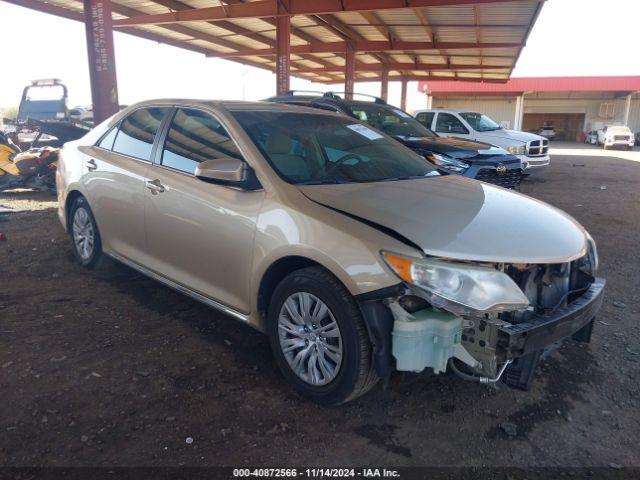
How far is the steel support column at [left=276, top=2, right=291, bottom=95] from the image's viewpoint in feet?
45.2

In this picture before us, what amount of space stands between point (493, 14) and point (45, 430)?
1403cm

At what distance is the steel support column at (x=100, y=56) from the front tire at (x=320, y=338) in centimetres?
793

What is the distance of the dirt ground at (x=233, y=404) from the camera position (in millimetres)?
2441

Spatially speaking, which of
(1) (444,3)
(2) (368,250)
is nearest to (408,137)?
(1) (444,3)

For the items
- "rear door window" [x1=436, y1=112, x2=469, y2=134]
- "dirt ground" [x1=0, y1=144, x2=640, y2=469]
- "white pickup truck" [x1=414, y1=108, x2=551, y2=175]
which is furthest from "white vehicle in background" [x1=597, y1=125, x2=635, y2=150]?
"dirt ground" [x1=0, y1=144, x2=640, y2=469]

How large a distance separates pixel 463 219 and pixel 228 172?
1.41 meters

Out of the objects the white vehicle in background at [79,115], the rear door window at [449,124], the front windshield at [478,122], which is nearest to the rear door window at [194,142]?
the rear door window at [449,124]

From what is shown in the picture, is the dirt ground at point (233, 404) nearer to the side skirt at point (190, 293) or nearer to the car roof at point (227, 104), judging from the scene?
the side skirt at point (190, 293)

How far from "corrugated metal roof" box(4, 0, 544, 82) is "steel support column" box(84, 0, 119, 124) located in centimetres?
427

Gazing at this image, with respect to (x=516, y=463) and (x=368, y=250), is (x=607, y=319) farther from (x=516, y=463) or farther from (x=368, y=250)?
(x=368, y=250)

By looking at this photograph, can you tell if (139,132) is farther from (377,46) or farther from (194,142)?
(377,46)

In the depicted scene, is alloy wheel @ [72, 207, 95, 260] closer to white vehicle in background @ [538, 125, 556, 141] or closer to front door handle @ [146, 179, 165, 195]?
front door handle @ [146, 179, 165, 195]

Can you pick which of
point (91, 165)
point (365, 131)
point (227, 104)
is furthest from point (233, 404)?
point (91, 165)

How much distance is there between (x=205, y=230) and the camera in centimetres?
330
